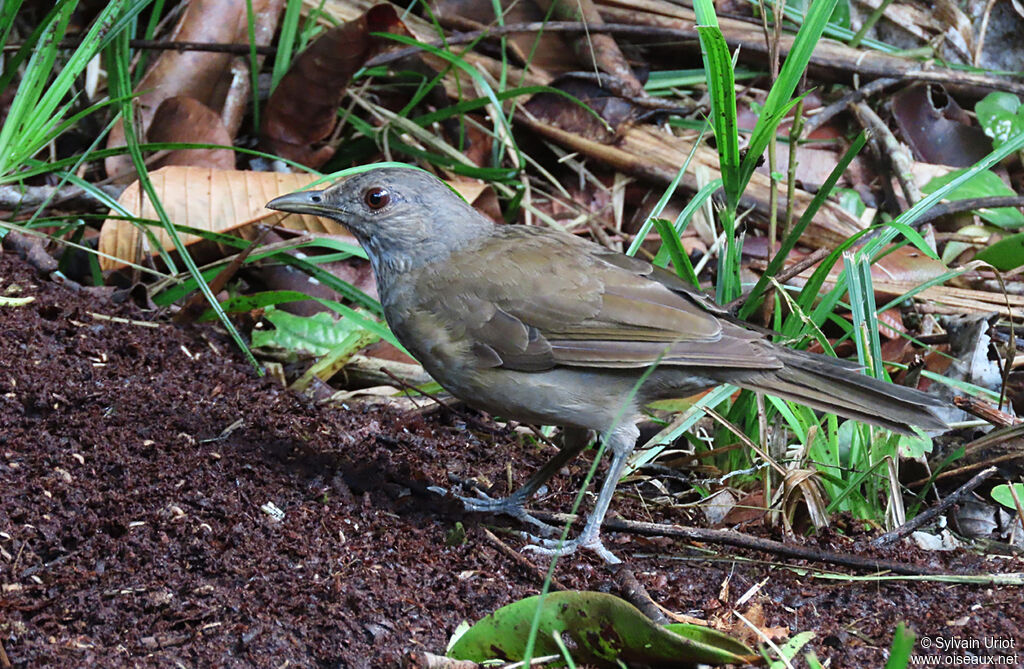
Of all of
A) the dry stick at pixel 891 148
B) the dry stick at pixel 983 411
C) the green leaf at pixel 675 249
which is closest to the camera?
the dry stick at pixel 983 411

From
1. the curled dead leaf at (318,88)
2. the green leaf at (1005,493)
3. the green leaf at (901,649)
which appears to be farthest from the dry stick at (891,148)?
the green leaf at (901,649)

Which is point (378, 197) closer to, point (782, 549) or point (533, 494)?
point (533, 494)

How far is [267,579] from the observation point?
2.88 meters

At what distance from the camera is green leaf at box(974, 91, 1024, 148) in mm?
5992

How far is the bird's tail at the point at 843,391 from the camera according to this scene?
3.37 metres

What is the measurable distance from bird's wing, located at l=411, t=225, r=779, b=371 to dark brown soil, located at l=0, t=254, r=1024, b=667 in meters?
0.59

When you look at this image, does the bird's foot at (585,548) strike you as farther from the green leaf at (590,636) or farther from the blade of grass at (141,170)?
the blade of grass at (141,170)

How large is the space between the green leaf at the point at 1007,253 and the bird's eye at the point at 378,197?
270 centimetres

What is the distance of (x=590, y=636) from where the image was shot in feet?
8.84

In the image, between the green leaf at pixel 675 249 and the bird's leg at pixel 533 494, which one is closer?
the bird's leg at pixel 533 494

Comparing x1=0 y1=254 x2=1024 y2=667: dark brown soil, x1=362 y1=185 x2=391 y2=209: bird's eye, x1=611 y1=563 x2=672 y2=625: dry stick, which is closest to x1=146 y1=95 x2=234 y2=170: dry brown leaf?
x1=0 y1=254 x2=1024 y2=667: dark brown soil

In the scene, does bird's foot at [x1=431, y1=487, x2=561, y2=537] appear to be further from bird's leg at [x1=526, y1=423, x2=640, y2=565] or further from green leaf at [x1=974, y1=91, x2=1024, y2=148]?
green leaf at [x1=974, y1=91, x2=1024, y2=148]

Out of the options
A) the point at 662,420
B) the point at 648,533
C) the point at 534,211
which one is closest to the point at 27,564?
the point at 648,533

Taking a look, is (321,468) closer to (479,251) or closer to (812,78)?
(479,251)
